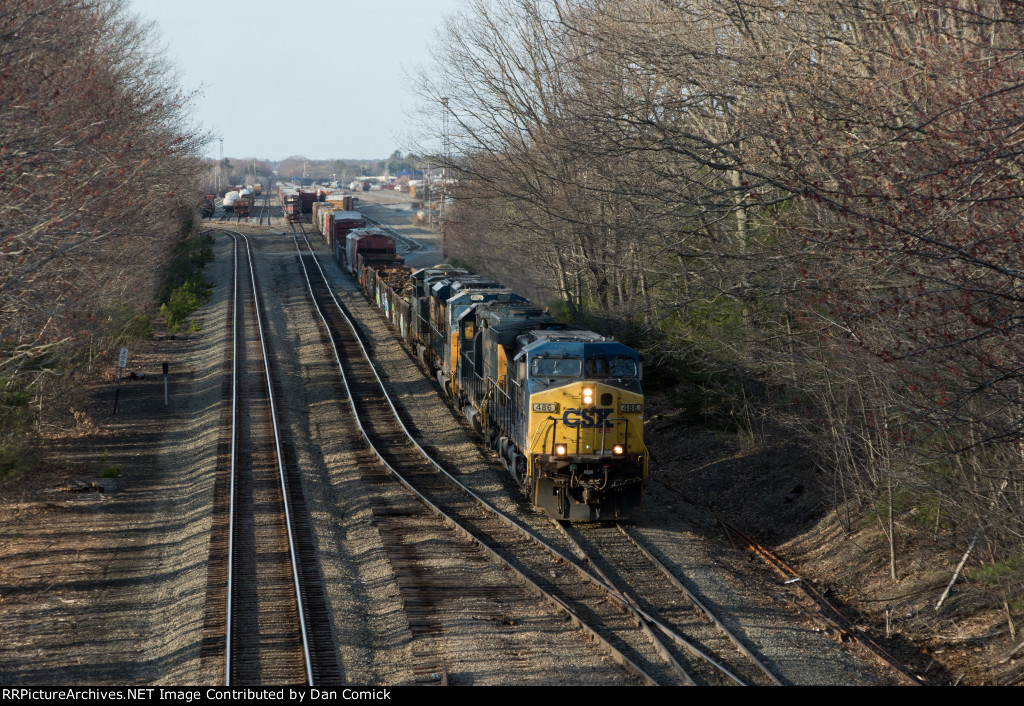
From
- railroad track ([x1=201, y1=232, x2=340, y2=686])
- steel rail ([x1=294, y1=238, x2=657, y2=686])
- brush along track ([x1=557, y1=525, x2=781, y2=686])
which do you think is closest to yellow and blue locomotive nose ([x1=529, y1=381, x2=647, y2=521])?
brush along track ([x1=557, y1=525, x2=781, y2=686])

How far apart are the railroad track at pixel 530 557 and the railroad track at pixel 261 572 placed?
7.17 ft

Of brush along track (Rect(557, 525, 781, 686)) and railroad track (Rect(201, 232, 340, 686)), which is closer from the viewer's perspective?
brush along track (Rect(557, 525, 781, 686))

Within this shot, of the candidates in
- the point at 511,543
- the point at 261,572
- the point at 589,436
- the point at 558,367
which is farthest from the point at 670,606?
the point at 261,572

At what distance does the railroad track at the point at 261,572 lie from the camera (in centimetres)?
1143

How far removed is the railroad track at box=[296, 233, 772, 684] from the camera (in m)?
11.5

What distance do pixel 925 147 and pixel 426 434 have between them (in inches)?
587

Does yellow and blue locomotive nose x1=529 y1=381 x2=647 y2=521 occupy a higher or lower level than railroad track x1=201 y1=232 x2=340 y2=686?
higher

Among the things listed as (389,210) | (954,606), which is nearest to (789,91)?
(954,606)

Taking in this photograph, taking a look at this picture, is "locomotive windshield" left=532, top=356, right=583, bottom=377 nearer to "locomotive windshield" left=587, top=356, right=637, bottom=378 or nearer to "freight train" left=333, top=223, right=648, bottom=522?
"freight train" left=333, top=223, right=648, bottom=522

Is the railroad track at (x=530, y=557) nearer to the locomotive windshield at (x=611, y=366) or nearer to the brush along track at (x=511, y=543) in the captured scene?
the brush along track at (x=511, y=543)

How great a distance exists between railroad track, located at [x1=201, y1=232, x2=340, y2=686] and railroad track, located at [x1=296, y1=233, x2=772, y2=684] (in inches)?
86.0

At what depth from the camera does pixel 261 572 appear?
14570 mm

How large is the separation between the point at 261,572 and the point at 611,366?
Result: 708 cm
